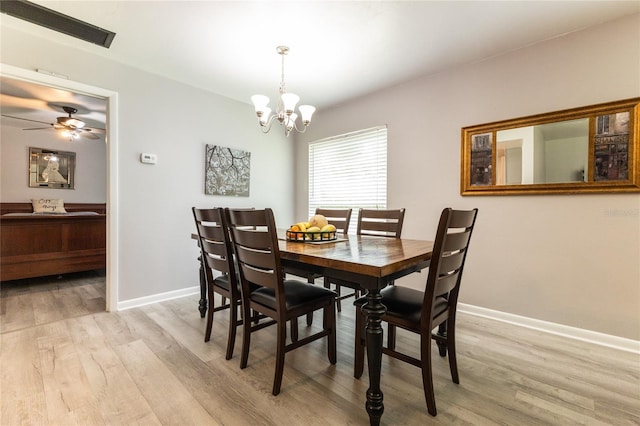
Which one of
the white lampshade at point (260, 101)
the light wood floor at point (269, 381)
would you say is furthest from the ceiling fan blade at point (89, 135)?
the white lampshade at point (260, 101)

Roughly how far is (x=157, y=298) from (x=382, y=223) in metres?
2.50

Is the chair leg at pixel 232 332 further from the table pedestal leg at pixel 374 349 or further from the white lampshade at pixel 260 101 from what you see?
the white lampshade at pixel 260 101

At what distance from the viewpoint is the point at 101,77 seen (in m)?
2.67

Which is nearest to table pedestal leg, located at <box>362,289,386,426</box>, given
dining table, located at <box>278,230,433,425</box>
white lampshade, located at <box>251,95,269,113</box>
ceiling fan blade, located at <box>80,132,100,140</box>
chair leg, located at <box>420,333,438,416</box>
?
dining table, located at <box>278,230,433,425</box>

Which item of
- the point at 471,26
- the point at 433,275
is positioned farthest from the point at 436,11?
the point at 433,275

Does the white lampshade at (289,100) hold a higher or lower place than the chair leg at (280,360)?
higher

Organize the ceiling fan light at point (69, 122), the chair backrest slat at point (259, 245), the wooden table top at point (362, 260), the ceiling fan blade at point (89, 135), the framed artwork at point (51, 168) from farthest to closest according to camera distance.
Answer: the ceiling fan blade at point (89, 135)
the framed artwork at point (51, 168)
the ceiling fan light at point (69, 122)
the chair backrest slat at point (259, 245)
the wooden table top at point (362, 260)

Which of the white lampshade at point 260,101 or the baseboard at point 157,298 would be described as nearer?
the white lampshade at point 260,101

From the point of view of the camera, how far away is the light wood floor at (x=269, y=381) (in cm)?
136

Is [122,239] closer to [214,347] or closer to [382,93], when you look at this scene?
[214,347]

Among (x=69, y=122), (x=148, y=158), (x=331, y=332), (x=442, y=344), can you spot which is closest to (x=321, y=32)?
(x=148, y=158)

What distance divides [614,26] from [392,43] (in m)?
1.59

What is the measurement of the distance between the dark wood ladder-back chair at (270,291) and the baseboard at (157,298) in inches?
68.8

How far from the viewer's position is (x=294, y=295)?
1.72 metres
